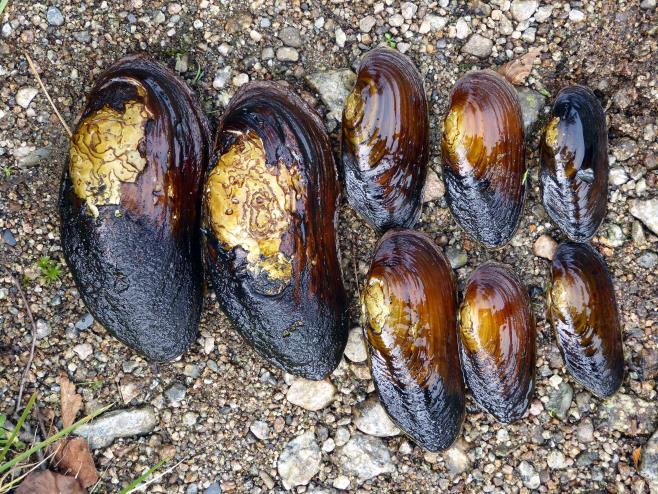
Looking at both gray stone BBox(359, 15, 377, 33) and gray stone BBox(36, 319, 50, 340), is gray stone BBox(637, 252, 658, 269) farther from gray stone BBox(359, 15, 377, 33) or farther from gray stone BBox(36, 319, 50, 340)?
gray stone BBox(36, 319, 50, 340)

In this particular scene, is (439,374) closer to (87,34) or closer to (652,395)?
(652,395)

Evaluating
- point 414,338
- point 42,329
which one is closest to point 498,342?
point 414,338

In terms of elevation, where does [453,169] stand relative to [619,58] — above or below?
below

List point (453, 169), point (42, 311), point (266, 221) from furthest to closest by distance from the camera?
point (42, 311) < point (453, 169) < point (266, 221)

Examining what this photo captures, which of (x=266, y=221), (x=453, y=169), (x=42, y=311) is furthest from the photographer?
(x=42, y=311)

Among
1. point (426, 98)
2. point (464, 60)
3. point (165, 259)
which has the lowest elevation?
point (165, 259)

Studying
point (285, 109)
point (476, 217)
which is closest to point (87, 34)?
point (285, 109)

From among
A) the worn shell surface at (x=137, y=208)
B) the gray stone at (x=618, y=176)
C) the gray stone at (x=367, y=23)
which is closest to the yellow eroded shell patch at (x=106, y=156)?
the worn shell surface at (x=137, y=208)
